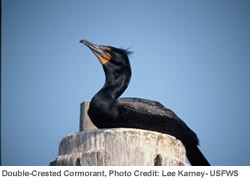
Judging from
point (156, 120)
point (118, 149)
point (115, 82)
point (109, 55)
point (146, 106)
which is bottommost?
point (118, 149)

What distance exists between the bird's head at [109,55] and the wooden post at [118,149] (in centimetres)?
264

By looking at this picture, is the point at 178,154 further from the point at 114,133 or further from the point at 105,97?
the point at 105,97

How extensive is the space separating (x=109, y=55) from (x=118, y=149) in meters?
2.94

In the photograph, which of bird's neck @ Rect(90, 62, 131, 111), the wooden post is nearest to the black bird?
bird's neck @ Rect(90, 62, 131, 111)

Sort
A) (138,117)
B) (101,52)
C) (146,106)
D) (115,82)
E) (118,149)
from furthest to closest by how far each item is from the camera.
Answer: (101,52) → (115,82) → (146,106) → (138,117) → (118,149)

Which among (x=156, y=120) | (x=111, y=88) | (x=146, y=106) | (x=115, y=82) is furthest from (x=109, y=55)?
(x=156, y=120)

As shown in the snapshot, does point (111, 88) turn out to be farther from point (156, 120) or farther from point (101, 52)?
point (156, 120)

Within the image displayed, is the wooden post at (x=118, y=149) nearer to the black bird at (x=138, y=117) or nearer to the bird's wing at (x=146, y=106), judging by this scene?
the black bird at (x=138, y=117)

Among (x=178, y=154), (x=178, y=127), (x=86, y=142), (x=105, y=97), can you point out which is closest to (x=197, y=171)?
(x=178, y=154)

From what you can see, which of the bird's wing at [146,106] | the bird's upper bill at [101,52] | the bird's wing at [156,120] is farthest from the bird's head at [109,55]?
the bird's wing at [156,120]

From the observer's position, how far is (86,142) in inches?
138

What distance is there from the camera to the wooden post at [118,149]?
3371 millimetres

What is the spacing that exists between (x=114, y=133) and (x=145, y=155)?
13.9 inches

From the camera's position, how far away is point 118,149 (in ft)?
11.2
